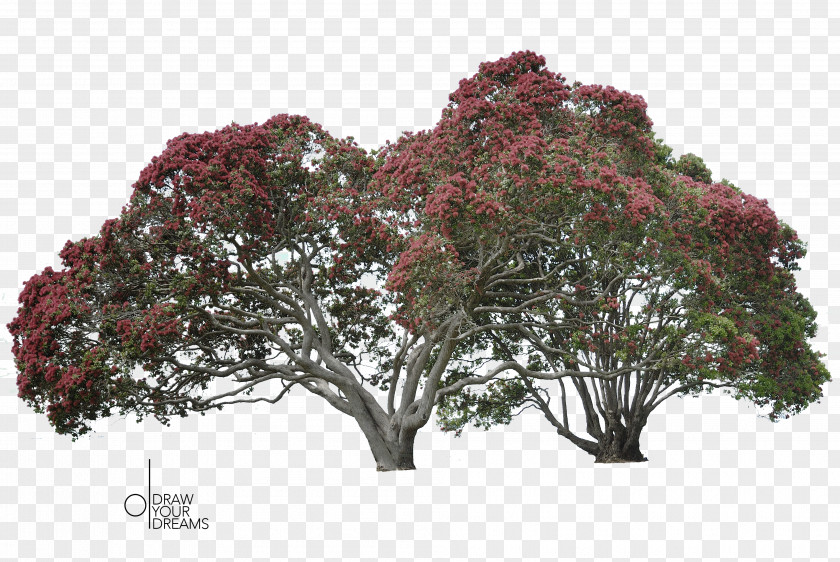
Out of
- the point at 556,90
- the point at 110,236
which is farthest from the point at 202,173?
the point at 556,90

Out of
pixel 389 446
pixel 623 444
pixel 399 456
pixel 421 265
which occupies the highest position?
pixel 421 265

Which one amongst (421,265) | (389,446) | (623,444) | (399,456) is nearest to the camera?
(421,265)

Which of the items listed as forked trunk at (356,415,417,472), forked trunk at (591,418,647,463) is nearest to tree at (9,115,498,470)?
forked trunk at (356,415,417,472)

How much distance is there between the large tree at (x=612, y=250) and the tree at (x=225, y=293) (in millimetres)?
2396

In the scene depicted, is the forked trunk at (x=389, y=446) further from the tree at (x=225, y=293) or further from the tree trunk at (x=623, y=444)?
the tree trunk at (x=623, y=444)

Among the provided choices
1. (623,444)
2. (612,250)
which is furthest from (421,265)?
(623,444)

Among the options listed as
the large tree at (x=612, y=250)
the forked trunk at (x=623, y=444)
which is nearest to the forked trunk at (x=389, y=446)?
the large tree at (x=612, y=250)

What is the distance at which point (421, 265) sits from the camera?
1773 centimetres

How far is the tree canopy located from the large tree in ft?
0.20

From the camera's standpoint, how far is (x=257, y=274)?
20.8 meters

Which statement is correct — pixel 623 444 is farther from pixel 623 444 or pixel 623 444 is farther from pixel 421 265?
pixel 421 265

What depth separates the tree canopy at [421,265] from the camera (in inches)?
720

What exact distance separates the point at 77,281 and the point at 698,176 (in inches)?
642

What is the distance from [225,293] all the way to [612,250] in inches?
353
